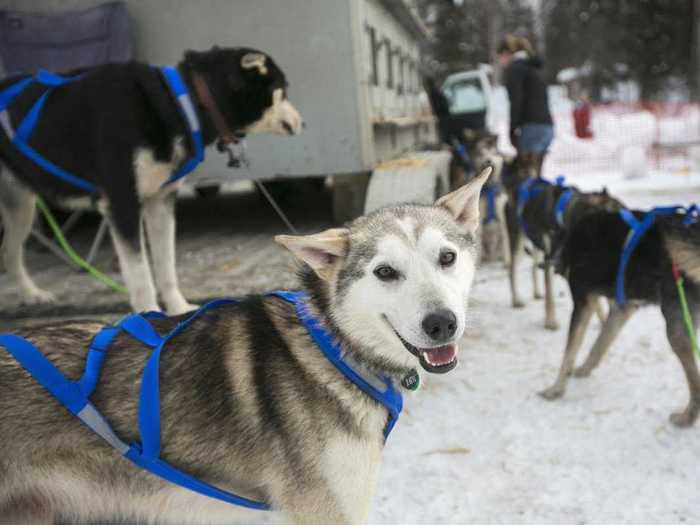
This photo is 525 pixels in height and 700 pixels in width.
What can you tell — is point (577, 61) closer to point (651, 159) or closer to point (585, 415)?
point (651, 159)

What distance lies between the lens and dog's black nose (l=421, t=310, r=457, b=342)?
1570 mm

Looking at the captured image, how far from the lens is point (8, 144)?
341 centimetres

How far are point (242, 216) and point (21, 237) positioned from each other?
12.3 ft

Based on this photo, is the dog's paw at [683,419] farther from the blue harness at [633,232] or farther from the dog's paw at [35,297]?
the dog's paw at [35,297]

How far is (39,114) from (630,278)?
135 inches

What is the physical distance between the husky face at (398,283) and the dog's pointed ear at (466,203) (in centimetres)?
3

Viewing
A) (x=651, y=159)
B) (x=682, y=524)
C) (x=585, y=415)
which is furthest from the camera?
(x=651, y=159)

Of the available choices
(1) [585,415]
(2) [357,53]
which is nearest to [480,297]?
(1) [585,415]

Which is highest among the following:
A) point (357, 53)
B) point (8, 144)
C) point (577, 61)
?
point (577, 61)

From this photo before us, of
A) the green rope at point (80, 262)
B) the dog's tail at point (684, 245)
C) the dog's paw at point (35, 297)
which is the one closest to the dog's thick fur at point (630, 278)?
the dog's tail at point (684, 245)

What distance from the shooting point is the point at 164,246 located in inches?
145

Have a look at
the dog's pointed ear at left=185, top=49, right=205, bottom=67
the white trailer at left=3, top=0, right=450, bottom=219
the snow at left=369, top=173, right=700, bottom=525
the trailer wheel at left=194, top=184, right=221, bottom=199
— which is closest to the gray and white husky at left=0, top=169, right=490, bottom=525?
the snow at left=369, top=173, right=700, bottom=525

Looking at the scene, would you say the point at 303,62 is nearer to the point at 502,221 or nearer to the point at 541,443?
the point at 502,221

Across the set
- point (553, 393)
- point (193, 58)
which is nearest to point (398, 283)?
point (553, 393)
